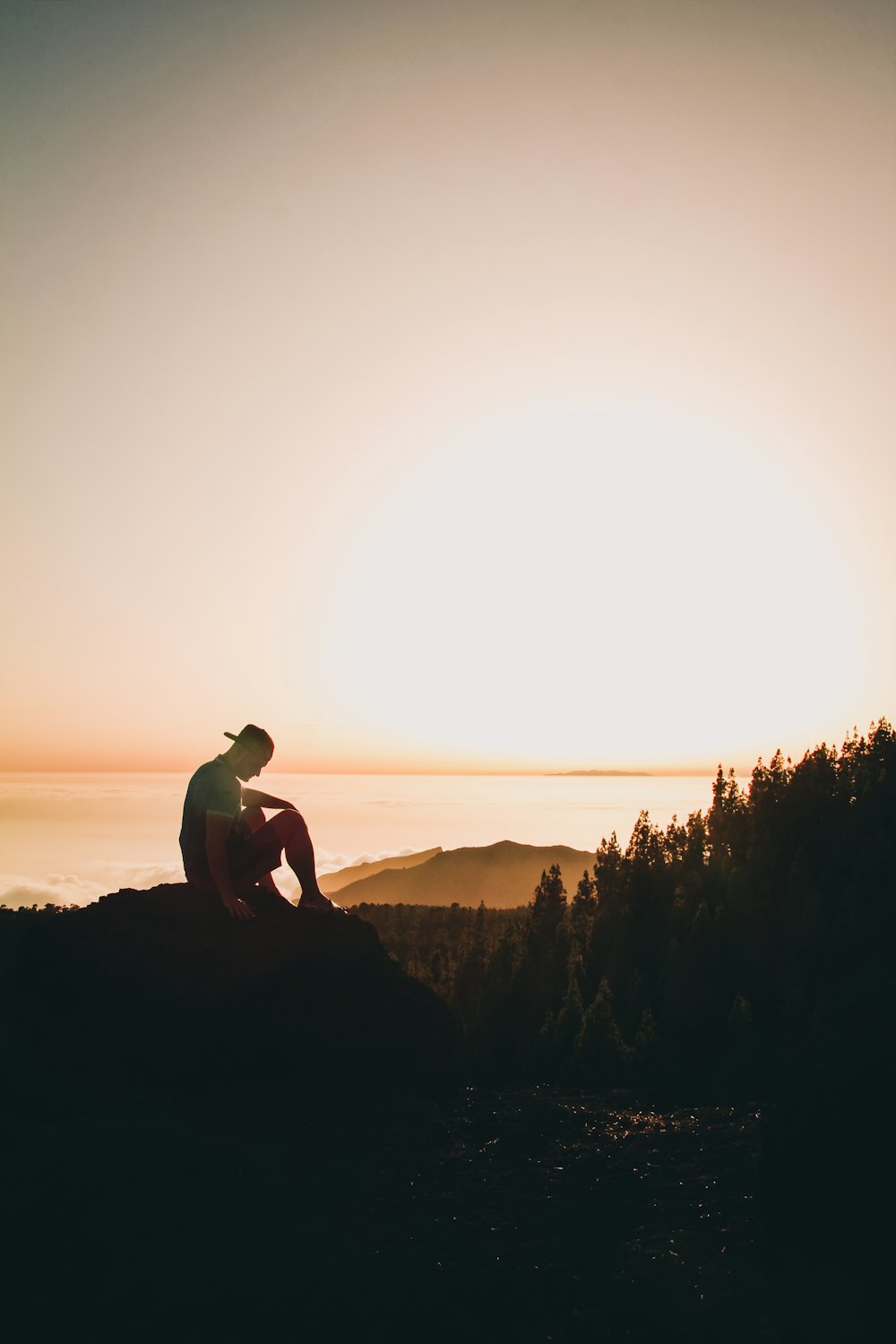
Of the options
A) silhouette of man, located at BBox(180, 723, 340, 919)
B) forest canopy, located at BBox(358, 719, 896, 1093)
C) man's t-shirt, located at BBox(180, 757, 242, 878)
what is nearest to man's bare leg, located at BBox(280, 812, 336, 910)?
silhouette of man, located at BBox(180, 723, 340, 919)

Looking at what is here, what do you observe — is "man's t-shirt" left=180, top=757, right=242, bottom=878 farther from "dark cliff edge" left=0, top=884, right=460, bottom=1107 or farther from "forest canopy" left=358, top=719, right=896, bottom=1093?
"forest canopy" left=358, top=719, right=896, bottom=1093

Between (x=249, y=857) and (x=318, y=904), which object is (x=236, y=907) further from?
(x=318, y=904)

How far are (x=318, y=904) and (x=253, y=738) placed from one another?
2045 mm

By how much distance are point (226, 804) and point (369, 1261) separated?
424 cm

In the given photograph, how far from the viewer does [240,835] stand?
858 cm

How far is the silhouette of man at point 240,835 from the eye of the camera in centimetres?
814

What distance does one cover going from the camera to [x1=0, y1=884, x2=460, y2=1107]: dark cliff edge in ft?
26.4

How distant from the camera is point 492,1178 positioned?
6289 mm

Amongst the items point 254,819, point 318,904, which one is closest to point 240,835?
point 254,819

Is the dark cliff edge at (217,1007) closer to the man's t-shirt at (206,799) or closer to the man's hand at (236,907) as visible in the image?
the man's hand at (236,907)

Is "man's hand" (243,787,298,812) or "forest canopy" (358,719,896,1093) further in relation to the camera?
"forest canopy" (358,719,896,1093)

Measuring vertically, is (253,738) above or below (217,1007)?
above

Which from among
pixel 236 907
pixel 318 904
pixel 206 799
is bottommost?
pixel 318 904

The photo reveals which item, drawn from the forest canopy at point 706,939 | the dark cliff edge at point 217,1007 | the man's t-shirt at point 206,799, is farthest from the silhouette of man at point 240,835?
the forest canopy at point 706,939
